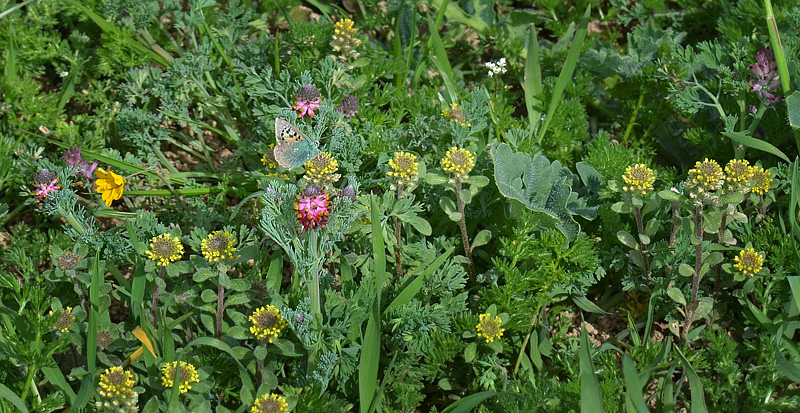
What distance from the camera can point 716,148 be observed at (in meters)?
3.42

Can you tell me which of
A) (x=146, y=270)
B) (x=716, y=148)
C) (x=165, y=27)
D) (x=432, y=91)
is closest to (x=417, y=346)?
(x=146, y=270)

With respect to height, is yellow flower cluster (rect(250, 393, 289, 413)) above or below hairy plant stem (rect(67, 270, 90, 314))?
above

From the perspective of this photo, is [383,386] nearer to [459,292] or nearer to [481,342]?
[481,342]

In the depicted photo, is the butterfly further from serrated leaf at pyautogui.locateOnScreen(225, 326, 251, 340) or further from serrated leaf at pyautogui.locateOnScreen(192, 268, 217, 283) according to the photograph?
serrated leaf at pyautogui.locateOnScreen(225, 326, 251, 340)

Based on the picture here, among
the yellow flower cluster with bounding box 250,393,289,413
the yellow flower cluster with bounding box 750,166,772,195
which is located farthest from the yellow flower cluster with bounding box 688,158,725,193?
the yellow flower cluster with bounding box 250,393,289,413

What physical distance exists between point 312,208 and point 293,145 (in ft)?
1.30

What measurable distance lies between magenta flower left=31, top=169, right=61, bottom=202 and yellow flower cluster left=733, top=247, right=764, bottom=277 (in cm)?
277

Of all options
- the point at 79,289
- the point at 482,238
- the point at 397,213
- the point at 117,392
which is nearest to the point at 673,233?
the point at 482,238

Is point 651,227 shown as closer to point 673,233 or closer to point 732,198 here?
point 673,233

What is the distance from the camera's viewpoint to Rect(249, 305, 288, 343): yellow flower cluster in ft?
8.44

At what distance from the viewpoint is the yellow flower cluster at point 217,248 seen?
2650 millimetres

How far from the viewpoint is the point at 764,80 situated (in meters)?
3.28

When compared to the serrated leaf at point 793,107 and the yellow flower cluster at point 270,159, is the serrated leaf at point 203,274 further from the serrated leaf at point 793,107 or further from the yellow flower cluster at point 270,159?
the serrated leaf at point 793,107

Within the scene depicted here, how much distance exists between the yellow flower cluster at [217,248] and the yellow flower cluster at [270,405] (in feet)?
1.80
